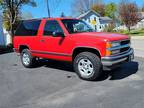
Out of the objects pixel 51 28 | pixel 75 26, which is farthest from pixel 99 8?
pixel 75 26

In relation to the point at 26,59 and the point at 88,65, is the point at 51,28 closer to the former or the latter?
the point at 88,65

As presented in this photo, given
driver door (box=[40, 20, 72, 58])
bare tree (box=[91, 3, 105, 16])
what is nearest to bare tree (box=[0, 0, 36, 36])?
driver door (box=[40, 20, 72, 58])

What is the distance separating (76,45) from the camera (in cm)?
787

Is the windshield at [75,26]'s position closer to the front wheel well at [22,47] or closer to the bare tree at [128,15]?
the front wheel well at [22,47]

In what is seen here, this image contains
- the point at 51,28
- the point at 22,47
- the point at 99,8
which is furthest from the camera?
the point at 99,8

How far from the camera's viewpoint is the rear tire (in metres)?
10.1

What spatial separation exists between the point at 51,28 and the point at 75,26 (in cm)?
88

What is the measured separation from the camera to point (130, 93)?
6.19 meters

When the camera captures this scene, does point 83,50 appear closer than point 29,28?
Yes

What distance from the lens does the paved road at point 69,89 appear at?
575 cm

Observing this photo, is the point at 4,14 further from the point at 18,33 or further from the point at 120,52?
the point at 120,52

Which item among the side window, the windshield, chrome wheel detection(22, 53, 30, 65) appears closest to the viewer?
the windshield

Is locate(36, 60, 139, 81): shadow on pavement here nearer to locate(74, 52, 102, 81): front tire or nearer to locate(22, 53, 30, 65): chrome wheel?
locate(74, 52, 102, 81): front tire

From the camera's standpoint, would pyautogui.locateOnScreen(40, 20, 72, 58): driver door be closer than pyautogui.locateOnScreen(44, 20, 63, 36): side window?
Yes
